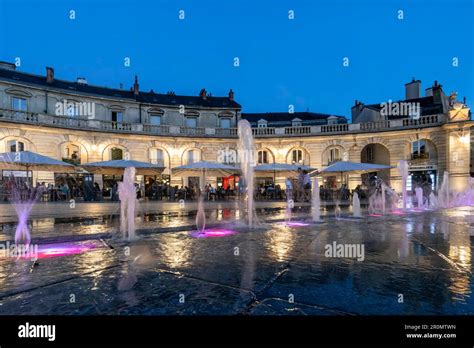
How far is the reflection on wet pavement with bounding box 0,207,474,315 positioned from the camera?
2592mm

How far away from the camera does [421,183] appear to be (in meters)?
26.7

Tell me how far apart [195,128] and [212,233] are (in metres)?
25.1

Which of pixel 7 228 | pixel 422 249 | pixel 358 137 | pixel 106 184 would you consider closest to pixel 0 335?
pixel 422 249

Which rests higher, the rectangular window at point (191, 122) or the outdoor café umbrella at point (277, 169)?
the rectangular window at point (191, 122)

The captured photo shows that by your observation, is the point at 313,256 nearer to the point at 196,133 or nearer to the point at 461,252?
the point at 461,252

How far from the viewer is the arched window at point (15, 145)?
23.0m

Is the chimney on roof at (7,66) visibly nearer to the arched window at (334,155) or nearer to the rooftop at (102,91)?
the rooftop at (102,91)

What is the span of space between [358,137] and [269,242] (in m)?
26.1

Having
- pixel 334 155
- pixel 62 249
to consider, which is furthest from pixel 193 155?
pixel 62 249

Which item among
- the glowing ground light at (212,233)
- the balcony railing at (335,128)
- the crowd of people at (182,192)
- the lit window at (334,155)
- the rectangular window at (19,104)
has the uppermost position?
the rectangular window at (19,104)

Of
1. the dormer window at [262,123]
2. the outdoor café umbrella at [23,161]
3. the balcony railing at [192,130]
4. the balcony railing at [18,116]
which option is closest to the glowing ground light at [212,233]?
the outdoor café umbrella at [23,161]

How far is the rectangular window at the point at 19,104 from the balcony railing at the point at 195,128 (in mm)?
1753

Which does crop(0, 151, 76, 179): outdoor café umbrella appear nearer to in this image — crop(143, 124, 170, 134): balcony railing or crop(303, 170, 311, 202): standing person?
crop(143, 124, 170, 134): balcony railing

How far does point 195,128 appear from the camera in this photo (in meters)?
30.9
